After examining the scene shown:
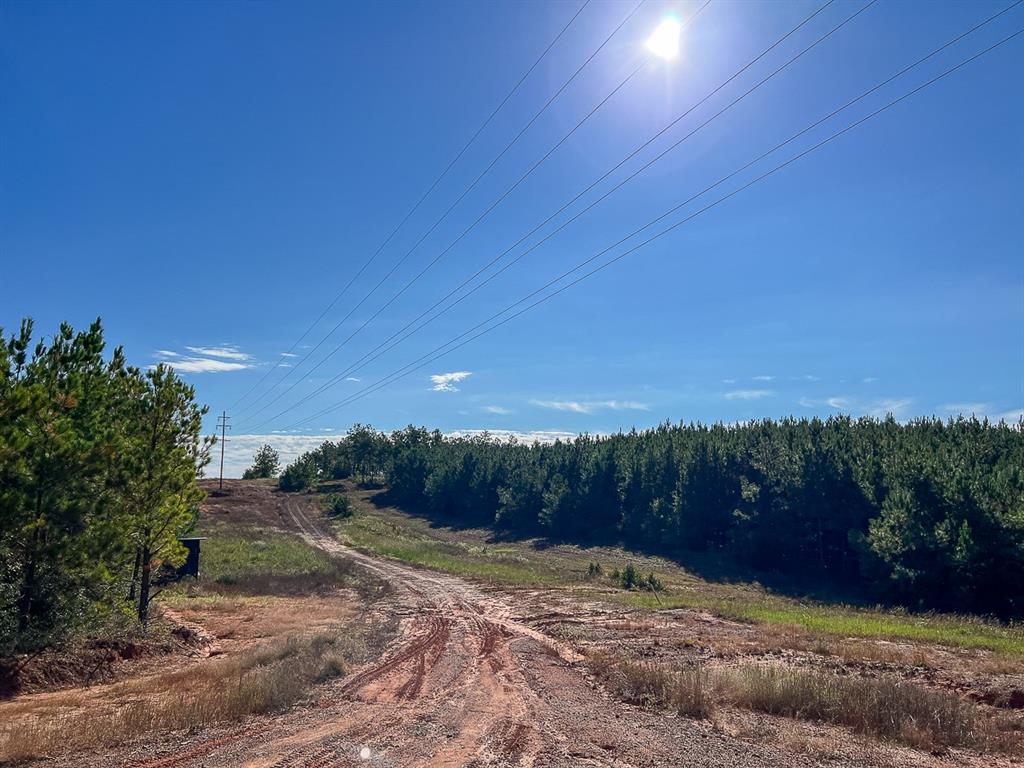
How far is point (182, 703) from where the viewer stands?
12820mm

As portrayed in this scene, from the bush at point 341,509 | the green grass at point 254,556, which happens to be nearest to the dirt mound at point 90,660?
the green grass at point 254,556

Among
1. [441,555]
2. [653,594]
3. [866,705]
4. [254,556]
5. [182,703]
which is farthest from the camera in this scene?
[441,555]

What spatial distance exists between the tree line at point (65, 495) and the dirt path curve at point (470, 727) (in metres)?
8.00

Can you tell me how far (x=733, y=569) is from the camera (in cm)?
6131

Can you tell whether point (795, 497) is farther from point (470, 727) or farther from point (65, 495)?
point (65, 495)

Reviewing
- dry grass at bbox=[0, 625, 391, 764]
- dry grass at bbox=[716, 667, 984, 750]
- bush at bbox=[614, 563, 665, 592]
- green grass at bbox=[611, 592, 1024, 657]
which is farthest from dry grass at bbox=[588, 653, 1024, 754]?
bush at bbox=[614, 563, 665, 592]

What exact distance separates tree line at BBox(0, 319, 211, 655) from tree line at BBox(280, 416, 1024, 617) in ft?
139

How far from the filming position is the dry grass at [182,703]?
35.6 ft

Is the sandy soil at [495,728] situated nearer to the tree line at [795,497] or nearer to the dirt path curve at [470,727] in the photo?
the dirt path curve at [470,727]

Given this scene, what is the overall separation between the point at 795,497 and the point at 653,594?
95.3 ft

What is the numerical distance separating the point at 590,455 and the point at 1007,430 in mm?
53715

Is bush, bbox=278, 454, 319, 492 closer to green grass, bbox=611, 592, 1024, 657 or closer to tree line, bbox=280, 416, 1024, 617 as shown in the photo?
tree line, bbox=280, 416, 1024, 617

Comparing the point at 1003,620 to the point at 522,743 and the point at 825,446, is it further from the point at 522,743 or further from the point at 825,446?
the point at 522,743

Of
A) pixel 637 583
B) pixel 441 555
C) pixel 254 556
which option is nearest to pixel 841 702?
pixel 637 583
